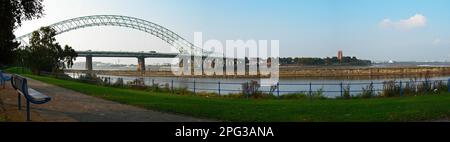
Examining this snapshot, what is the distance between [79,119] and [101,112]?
62.1 inches

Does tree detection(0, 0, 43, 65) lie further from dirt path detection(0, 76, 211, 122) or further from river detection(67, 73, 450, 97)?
river detection(67, 73, 450, 97)

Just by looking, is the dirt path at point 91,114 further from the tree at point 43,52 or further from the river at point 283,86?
the tree at point 43,52

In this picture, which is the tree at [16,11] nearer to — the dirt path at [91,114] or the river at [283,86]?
the dirt path at [91,114]

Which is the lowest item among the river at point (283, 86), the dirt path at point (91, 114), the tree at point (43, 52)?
the river at point (283, 86)

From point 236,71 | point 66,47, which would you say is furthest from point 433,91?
point 236,71

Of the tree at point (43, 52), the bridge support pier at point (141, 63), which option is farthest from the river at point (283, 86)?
the bridge support pier at point (141, 63)

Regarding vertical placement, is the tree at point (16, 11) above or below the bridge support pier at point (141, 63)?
above

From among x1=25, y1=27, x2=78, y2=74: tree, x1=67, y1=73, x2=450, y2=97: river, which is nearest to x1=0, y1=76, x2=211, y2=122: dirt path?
x1=67, y1=73, x2=450, y2=97: river

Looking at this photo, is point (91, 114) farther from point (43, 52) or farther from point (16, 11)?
point (43, 52)

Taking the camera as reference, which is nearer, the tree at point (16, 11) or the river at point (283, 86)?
the tree at point (16, 11)

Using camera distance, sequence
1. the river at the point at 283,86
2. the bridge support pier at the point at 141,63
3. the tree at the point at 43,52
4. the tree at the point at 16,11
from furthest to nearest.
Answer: the bridge support pier at the point at 141,63 < the tree at the point at 43,52 < the river at the point at 283,86 < the tree at the point at 16,11

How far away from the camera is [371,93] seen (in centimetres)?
2120

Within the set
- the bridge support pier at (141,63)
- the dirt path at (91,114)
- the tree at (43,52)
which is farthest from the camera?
the bridge support pier at (141,63)
